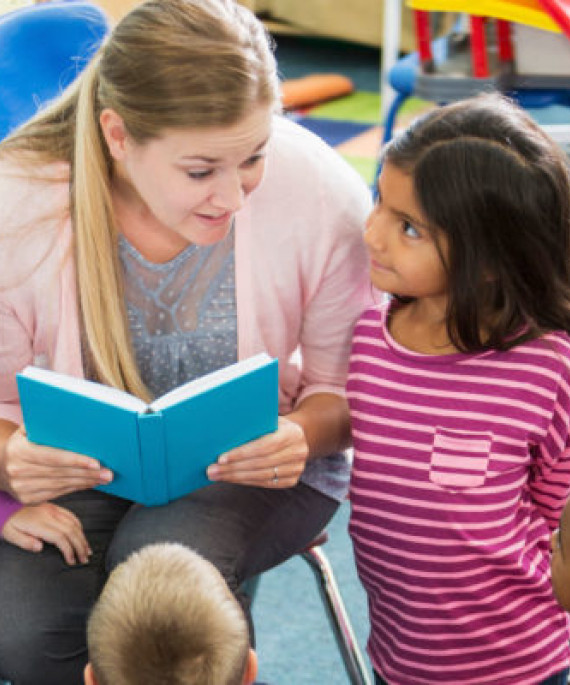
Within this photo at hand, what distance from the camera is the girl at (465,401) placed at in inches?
47.2

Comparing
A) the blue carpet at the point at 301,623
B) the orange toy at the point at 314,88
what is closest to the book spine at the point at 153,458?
the blue carpet at the point at 301,623

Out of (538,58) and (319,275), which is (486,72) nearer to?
(538,58)

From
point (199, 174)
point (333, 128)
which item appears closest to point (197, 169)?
point (199, 174)

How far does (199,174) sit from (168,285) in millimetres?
196

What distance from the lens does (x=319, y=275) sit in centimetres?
136

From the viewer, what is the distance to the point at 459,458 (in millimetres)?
1270

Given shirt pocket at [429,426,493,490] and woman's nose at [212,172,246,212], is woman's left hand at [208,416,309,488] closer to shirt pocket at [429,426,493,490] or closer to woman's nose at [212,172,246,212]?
shirt pocket at [429,426,493,490]

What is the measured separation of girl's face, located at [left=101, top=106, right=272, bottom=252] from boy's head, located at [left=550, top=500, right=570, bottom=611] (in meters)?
0.48

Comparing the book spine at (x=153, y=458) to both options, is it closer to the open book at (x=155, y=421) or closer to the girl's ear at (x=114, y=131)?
the open book at (x=155, y=421)

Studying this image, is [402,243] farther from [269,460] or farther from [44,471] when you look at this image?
[44,471]

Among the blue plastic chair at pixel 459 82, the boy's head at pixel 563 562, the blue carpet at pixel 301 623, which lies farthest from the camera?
the blue plastic chair at pixel 459 82

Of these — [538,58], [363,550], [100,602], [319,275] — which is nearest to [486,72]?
[538,58]

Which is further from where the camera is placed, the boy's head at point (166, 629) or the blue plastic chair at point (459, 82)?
the blue plastic chair at point (459, 82)

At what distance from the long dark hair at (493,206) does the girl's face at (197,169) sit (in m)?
0.16
